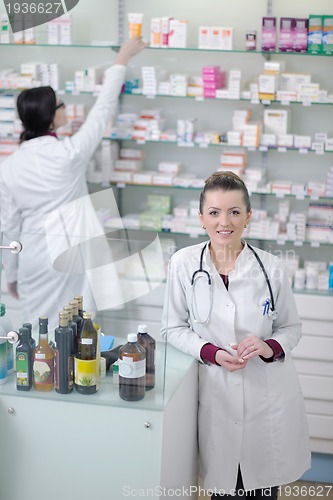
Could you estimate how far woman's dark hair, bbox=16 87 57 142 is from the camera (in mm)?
4613

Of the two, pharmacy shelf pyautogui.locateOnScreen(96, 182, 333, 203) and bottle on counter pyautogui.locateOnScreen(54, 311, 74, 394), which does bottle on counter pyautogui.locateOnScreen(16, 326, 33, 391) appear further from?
pharmacy shelf pyautogui.locateOnScreen(96, 182, 333, 203)

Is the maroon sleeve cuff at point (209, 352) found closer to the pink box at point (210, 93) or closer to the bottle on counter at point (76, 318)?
the bottle on counter at point (76, 318)

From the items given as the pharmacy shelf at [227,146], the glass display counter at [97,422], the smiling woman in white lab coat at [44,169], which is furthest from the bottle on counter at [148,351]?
the pharmacy shelf at [227,146]

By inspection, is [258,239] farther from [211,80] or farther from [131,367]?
[131,367]

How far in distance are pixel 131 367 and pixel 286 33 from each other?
312cm

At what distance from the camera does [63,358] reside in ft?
8.73

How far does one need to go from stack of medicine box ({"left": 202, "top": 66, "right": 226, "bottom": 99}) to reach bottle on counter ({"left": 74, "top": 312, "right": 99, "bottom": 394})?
2847mm

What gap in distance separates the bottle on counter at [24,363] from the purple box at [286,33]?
305 cm

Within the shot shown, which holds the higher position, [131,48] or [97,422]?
[131,48]

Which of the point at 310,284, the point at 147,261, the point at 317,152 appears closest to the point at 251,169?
the point at 317,152

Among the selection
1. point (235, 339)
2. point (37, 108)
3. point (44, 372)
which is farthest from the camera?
point (37, 108)

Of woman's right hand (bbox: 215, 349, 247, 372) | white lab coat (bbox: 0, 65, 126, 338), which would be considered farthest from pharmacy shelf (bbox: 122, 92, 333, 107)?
woman's right hand (bbox: 215, 349, 247, 372)

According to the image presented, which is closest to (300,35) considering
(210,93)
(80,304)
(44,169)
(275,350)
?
(210,93)

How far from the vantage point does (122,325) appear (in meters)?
2.93
